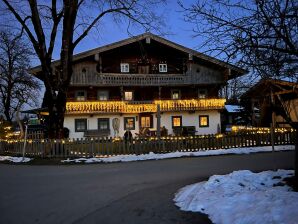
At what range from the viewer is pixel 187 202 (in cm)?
841

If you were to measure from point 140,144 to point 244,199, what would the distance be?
14.4 meters

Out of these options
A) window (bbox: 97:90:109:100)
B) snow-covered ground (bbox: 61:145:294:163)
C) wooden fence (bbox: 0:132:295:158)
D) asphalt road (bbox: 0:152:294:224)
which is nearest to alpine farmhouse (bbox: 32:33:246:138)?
window (bbox: 97:90:109:100)

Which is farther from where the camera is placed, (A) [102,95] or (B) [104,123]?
(A) [102,95]

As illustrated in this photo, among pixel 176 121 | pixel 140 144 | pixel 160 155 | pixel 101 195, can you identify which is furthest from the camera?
pixel 176 121

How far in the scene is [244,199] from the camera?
24.1 feet

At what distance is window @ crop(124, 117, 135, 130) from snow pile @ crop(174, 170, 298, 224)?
3147 cm

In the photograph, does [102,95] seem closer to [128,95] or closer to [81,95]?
[81,95]

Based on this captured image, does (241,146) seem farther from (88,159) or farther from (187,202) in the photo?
(187,202)

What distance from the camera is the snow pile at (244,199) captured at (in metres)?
6.08

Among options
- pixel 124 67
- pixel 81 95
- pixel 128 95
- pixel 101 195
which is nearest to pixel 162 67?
pixel 124 67

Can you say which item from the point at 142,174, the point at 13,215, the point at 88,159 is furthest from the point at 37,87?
the point at 13,215

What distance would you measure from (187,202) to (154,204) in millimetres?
760

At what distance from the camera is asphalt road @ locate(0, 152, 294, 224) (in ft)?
25.2

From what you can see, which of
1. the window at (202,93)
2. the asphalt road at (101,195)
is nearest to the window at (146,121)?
the window at (202,93)
